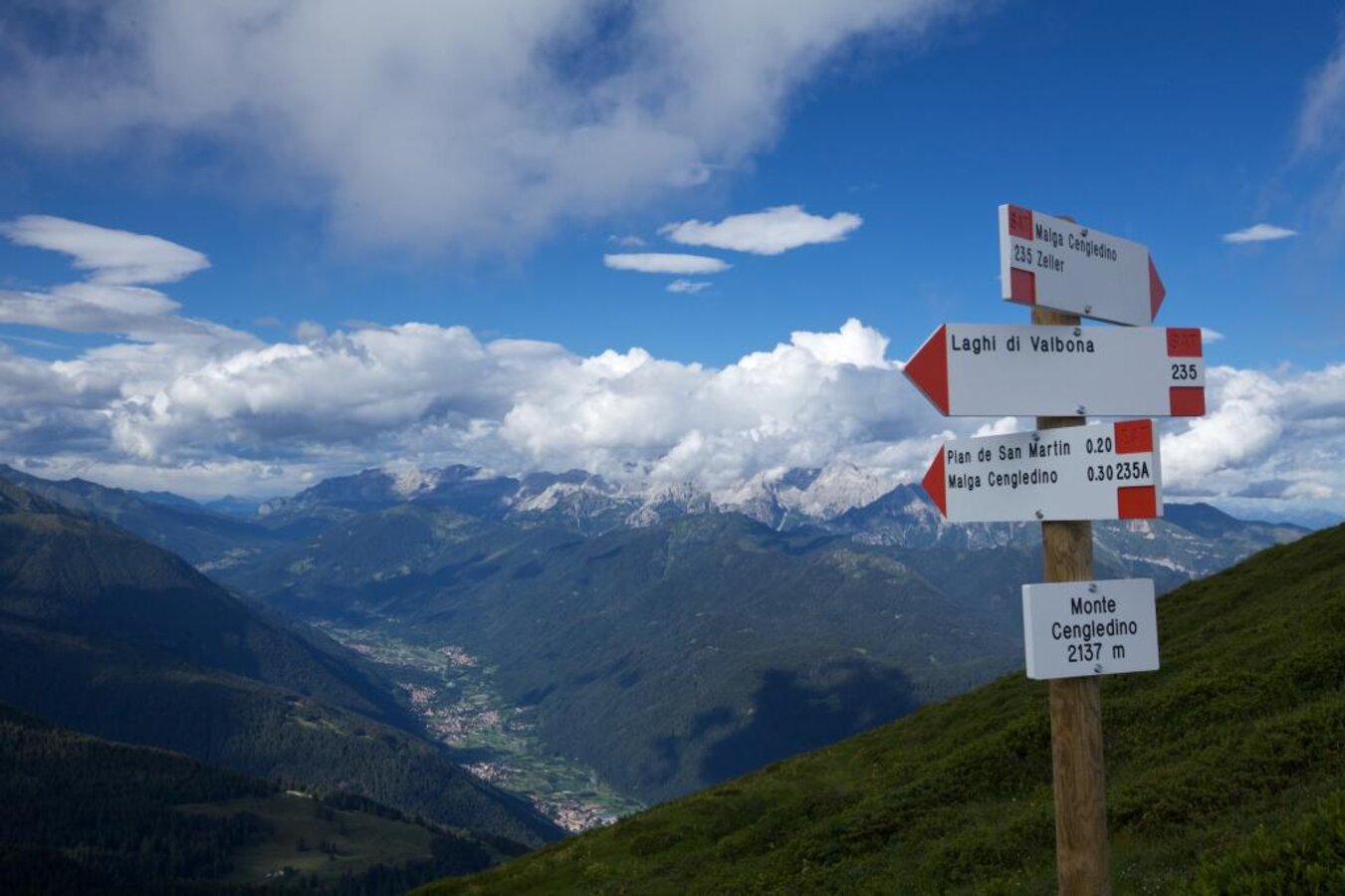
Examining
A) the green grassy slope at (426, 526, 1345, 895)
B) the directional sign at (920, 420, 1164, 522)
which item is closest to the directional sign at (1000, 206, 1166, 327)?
the directional sign at (920, 420, 1164, 522)

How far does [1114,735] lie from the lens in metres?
31.7

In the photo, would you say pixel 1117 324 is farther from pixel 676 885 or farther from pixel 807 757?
pixel 807 757

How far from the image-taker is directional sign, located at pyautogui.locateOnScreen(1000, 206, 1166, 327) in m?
9.52

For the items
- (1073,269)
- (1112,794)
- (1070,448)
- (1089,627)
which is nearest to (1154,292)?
(1073,269)

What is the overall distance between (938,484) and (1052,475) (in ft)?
4.22

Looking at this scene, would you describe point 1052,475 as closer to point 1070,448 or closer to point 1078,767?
point 1070,448

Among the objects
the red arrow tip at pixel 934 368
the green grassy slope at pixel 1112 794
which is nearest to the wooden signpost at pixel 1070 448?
the red arrow tip at pixel 934 368

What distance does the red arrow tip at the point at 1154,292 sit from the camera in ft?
35.0

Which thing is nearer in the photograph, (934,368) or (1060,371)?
(934,368)

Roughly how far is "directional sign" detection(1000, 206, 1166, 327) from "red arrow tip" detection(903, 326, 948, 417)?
3.05 ft

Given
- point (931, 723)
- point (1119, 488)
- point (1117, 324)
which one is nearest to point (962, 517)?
point (1119, 488)

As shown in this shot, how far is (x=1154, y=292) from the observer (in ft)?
35.3

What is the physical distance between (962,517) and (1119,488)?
1720 millimetres

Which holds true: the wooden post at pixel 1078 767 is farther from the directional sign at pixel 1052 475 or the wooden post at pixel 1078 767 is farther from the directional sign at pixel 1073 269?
the directional sign at pixel 1073 269
